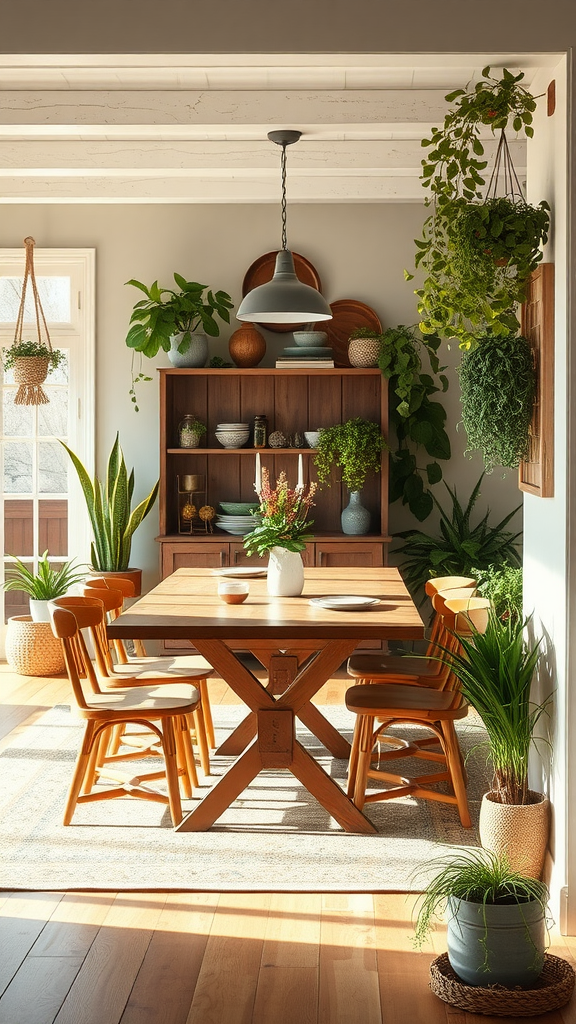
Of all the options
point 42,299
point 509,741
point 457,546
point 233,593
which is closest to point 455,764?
point 509,741

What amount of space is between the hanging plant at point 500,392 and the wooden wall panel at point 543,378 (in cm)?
4

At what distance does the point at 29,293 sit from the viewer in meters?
7.02

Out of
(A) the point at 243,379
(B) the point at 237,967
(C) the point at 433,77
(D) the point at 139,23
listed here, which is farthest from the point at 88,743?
(A) the point at 243,379

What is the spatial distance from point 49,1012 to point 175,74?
3.78 meters

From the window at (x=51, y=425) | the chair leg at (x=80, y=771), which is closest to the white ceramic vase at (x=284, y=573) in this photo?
the chair leg at (x=80, y=771)

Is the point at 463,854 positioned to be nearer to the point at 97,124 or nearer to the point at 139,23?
the point at 139,23

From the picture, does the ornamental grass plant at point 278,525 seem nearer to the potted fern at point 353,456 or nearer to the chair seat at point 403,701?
the chair seat at point 403,701

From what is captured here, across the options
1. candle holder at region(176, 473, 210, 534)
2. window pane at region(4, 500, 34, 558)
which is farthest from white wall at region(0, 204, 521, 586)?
window pane at region(4, 500, 34, 558)

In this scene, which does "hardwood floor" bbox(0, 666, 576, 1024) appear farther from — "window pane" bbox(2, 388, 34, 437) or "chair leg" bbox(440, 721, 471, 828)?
"window pane" bbox(2, 388, 34, 437)

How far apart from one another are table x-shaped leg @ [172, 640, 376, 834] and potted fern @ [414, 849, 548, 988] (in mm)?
1101

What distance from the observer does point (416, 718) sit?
389 cm

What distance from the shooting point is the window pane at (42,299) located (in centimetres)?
703

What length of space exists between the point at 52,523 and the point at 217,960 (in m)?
4.68

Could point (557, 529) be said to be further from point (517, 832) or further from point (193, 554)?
point (193, 554)
